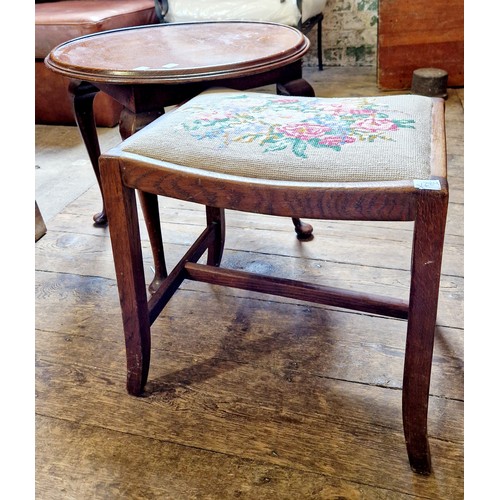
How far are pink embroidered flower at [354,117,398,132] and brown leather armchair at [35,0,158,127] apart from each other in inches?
65.6

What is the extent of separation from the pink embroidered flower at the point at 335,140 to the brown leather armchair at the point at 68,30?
5.51 feet

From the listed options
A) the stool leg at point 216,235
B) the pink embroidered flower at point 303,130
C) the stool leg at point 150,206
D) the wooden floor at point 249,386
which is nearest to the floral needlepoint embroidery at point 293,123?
the pink embroidered flower at point 303,130

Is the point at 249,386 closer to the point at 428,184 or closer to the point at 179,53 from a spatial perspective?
the point at 428,184

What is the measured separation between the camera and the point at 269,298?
50.5 inches

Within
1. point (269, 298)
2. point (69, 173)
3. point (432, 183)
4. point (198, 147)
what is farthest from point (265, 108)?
point (69, 173)

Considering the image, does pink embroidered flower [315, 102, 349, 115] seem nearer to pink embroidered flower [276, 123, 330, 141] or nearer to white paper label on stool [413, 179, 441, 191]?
pink embroidered flower [276, 123, 330, 141]

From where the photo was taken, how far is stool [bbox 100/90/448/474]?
0.70 m

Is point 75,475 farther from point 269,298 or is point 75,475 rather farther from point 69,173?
point 69,173

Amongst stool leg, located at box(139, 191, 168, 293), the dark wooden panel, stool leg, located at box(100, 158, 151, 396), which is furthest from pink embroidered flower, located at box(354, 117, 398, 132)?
the dark wooden panel

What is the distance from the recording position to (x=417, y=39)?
8.67 feet

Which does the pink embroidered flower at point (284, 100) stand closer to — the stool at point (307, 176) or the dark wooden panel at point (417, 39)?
the stool at point (307, 176)

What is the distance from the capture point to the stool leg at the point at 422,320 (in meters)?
0.68

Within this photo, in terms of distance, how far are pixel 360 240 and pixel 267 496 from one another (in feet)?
2.73

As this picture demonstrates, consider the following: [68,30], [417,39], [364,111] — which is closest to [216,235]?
[364,111]
